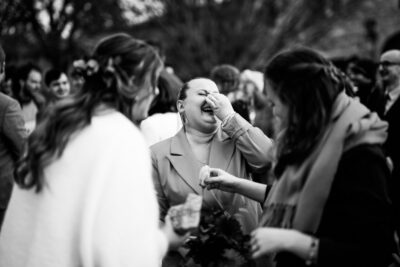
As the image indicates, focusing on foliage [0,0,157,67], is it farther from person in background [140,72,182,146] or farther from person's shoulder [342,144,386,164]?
person's shoulder [342,144,386,164]

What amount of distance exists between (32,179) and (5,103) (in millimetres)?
2344

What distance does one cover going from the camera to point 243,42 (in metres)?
23.3

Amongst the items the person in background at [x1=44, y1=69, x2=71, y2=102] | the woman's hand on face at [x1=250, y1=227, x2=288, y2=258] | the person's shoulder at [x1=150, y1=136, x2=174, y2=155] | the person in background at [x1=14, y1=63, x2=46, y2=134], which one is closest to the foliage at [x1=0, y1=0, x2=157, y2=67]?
the person in background at [x1=14, y1=63, x2=46, y2=134]

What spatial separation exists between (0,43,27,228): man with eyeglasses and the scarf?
2712mm

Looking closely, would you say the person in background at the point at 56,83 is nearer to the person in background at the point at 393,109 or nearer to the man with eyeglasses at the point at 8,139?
the man with eyeglasses at the point at 8,139

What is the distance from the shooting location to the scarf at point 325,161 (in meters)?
2.67

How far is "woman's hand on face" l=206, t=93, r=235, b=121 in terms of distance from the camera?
4035 millimetres

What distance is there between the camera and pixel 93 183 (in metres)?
2.52

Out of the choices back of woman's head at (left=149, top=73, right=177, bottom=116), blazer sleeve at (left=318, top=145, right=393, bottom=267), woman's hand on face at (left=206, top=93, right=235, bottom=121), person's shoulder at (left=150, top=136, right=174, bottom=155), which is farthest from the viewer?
back of woman's head at (left=149, top=73, right=177, bottom=116)

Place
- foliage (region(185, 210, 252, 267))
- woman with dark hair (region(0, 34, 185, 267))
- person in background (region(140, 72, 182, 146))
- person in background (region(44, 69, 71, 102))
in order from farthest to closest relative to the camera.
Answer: person in background (region(44, 69, 71, 102)), person in background (region(140, 72, 182, 146)), foliage (region(185, 210, 252, 267)), woman with dark hair (region(0, 34, 185, 267))

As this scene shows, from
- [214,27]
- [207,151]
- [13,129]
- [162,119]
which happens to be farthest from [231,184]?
[214,27]

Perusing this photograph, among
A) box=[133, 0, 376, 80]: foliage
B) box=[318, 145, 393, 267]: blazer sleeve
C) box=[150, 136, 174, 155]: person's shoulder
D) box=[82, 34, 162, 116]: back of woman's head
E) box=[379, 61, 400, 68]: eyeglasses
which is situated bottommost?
box=[133, 0, 376, 80]: foliage

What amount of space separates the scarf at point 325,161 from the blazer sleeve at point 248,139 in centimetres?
122

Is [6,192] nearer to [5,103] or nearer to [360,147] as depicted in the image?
[5,103]
